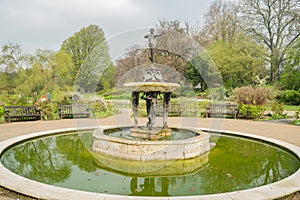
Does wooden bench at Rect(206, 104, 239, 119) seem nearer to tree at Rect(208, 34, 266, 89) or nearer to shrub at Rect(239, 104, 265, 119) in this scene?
shrub at Rect(239, 104, 265, 119)

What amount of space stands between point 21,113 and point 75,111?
302cm

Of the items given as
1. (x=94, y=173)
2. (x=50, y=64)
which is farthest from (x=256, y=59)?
(x=94, y=173)

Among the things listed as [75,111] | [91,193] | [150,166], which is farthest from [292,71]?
[91,193]

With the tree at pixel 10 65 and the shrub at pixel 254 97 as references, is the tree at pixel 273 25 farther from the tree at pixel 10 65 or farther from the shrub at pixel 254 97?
the tree at pixel 10 65

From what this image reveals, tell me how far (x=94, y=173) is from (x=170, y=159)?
189 centimetres

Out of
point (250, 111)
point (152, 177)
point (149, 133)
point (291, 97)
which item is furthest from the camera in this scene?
point (291, 97)

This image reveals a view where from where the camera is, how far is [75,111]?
1517 centimetres

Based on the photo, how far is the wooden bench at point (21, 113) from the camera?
12744 mm

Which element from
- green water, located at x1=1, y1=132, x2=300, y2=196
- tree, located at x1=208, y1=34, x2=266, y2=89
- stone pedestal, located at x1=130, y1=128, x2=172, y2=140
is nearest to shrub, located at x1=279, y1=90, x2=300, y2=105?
tree, located at x1=208, y1=34, x2=266, y2=89

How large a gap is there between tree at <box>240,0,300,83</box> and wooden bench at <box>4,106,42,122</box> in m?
25.4

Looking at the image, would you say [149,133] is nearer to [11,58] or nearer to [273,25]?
[11,58]

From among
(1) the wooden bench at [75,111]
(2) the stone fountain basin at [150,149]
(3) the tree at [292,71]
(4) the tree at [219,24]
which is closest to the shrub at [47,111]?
(1) the wooden bench at [75,111]

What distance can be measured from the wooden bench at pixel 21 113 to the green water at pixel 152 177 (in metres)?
5.48

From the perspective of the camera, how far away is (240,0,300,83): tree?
91.8 feet
